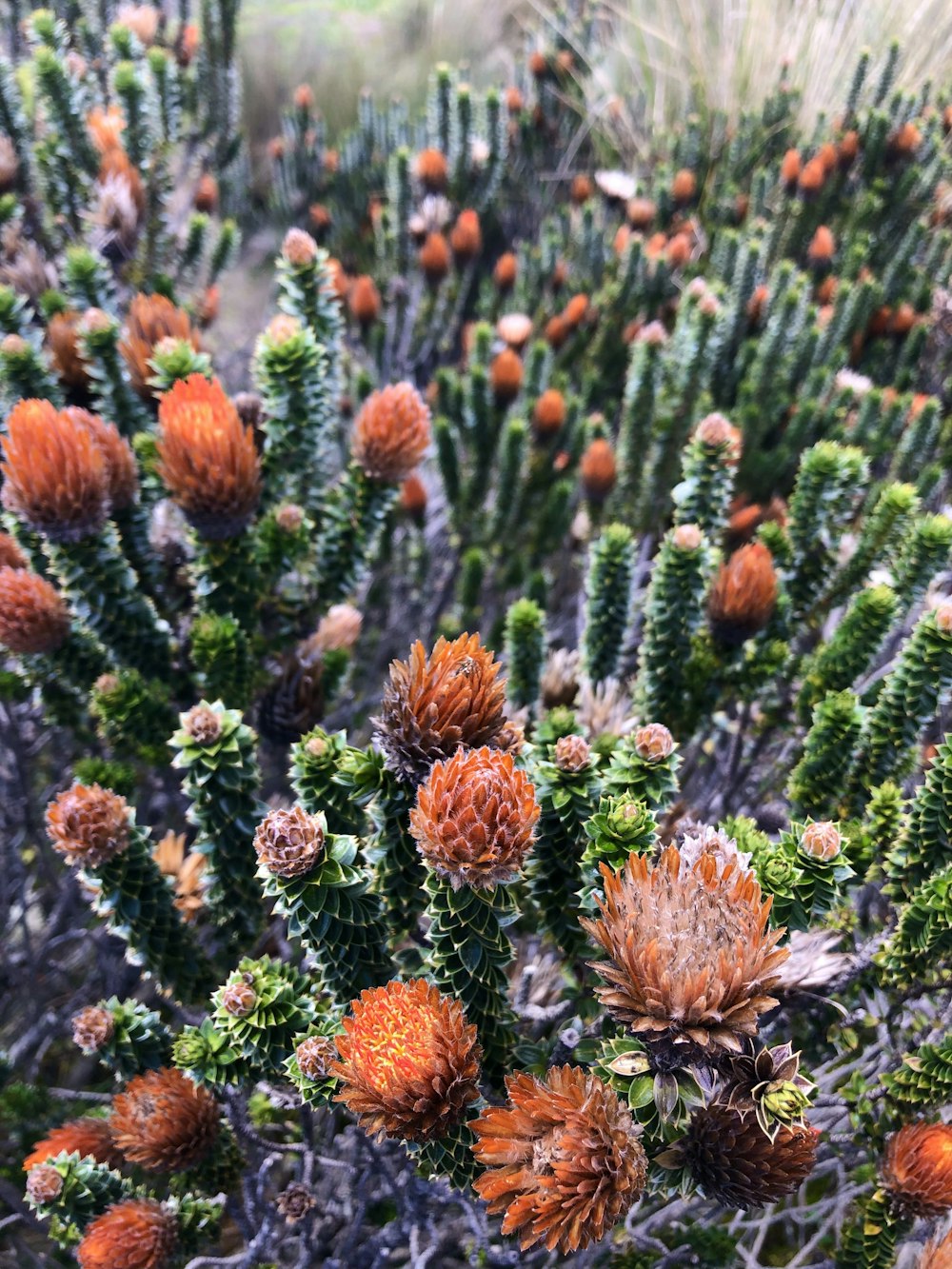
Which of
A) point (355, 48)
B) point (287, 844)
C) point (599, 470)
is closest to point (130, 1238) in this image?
point (287, 844)

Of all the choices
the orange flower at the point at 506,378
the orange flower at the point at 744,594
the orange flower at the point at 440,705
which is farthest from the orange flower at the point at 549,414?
the orange flower at the point at 440,705

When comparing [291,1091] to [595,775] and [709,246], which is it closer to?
[595,775]

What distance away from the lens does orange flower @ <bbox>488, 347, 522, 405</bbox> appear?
126 inches

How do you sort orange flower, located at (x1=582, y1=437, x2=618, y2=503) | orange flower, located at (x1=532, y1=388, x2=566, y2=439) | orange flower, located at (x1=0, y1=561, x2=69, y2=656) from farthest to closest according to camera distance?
orange flower, located at (x1=532, y1=388, x2=566, y2=439) < orange flower, located at (x1=582, y1=437, x2=618, y2=503) < orange flower, located at (x1=0, y1=561, x2=69, y2=656)

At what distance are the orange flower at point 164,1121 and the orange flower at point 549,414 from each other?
7.94 feet

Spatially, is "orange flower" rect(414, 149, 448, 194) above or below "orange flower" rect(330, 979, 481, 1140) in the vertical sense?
above

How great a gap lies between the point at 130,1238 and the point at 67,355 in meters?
2.08

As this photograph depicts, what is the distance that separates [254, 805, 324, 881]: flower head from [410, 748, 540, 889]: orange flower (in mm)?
181

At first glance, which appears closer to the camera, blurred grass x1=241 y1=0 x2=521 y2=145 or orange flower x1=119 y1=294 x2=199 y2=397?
orange flower x1=119 y1=294 x2=199 y2=397

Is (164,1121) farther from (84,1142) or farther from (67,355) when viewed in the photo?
(67,355)

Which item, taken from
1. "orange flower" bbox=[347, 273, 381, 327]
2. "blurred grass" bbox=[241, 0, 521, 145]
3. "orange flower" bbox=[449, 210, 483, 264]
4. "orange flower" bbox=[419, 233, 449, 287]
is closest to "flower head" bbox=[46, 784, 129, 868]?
"orange flower" bbox=[347, 273, 381, 327]

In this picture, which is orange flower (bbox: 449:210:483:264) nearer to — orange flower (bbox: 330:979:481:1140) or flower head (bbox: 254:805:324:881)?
flower head (bbox: 254:805:324:881)

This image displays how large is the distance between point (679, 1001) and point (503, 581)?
229 centimetres

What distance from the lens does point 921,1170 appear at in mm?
1373
